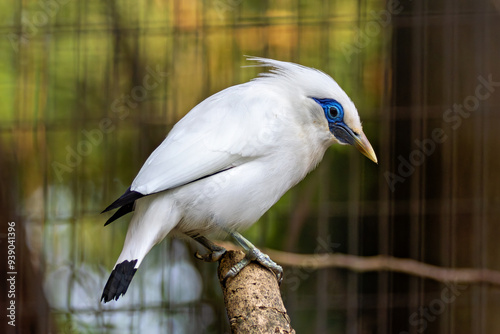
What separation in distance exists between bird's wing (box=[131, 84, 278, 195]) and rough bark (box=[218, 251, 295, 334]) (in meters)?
0.27

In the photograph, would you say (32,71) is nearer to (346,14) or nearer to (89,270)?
(89,270)

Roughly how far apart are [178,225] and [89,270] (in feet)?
3.64

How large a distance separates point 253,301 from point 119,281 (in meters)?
0.31

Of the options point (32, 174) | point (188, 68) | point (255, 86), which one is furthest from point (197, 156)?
point (32, 174)

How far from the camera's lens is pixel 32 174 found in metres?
2.79

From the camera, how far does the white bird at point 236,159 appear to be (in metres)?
1.65

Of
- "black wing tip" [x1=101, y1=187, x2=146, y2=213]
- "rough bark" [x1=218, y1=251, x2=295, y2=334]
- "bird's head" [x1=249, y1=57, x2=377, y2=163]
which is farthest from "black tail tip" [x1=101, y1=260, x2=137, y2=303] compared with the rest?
"bird's head" [x1=249, y1=57, x2=377, y2=163]

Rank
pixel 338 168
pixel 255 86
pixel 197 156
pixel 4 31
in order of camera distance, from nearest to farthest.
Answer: pixel 197 156 < pixel 255 86 < pixel 4 31 < pixel 338 168

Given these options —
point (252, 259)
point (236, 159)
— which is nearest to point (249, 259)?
point (252, 259)

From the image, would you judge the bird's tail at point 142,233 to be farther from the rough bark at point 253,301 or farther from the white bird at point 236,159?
the rough bark at point 253,301

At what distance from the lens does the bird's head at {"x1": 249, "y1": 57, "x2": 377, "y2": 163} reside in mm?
1750

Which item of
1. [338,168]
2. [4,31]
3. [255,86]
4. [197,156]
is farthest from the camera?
[338,168]

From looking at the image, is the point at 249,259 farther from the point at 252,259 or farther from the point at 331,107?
the point at 331,107

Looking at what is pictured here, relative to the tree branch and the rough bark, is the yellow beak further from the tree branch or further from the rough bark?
the tree branch
